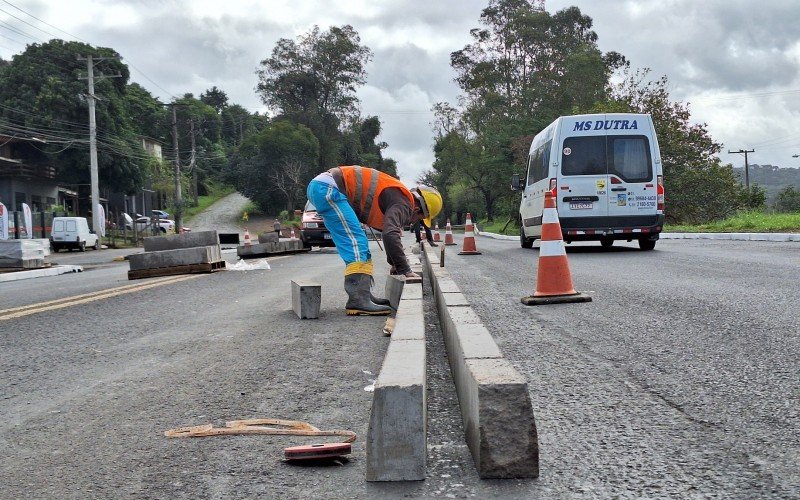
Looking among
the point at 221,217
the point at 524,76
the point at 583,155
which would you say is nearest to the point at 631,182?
the point at 583,155

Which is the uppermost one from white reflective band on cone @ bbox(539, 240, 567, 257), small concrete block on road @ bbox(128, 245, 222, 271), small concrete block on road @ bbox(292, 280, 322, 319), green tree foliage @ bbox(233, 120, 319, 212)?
green tree foliage @ bbox(233, 120, 319, 212)

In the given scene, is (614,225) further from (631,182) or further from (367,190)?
(367,190)

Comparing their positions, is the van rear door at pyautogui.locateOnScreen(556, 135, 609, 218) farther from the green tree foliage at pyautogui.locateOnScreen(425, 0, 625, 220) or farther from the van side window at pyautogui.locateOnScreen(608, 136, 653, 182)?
the green tree foliage at pyautogui.locateOnScreen(425, 0, 625, 220)

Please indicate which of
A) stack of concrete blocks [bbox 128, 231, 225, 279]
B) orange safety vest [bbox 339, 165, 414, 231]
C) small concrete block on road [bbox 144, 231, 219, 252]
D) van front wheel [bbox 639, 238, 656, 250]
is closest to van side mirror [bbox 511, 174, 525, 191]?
van front wheel [bbox 639, 238, 656, 250]

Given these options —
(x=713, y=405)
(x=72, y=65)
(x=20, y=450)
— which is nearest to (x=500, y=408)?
(x=713, y=405)

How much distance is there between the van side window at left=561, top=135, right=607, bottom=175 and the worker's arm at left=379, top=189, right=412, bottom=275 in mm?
7935

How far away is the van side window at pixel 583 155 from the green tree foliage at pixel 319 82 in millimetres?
53247

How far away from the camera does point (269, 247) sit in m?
18.5

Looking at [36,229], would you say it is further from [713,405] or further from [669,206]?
[713,405]

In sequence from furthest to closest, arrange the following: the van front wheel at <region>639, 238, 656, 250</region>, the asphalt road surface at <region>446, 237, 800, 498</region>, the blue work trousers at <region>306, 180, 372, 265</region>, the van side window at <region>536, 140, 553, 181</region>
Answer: the van side window at <region>536, 140, 553, 181</region> < the van front wheel at <region>639, 238, 656, 250</region> < the blue work trousers at <region>306, 180, 372, 265</region> < the asphalt road surface at <region>446, 237, 800, 498</region>

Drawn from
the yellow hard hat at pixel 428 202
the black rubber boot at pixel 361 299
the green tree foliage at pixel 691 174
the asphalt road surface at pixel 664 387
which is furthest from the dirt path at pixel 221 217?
the asphalt road surface at pixel 664 387

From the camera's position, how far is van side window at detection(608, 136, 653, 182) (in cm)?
1396

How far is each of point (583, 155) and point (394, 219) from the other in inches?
330

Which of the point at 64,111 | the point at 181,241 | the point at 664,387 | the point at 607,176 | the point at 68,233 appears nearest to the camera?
the point at 664,387
